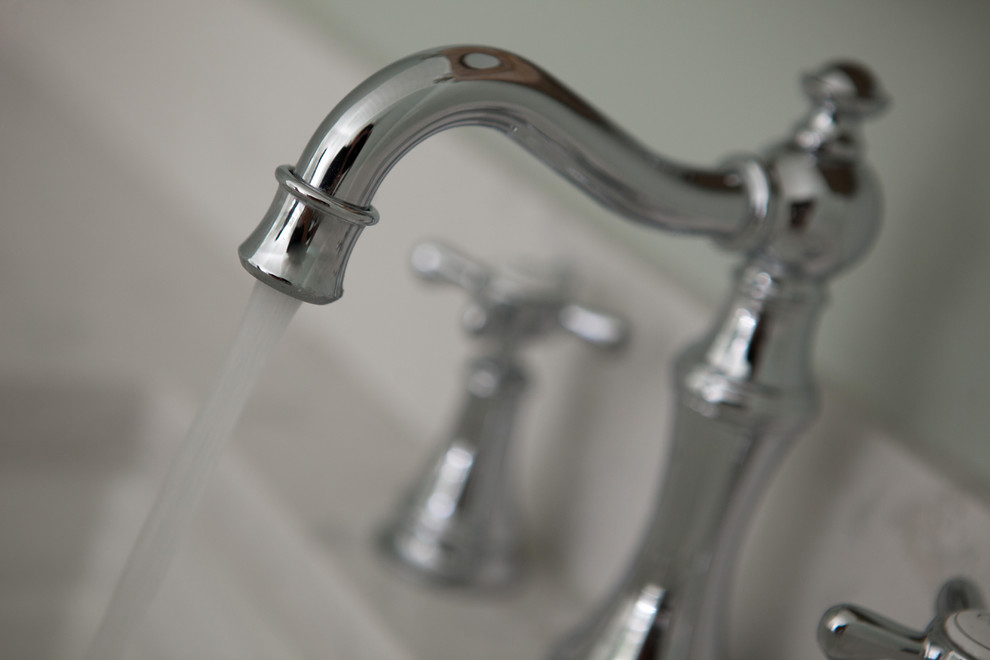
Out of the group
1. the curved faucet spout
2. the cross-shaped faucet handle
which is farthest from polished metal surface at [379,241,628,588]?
the curved faucet spout

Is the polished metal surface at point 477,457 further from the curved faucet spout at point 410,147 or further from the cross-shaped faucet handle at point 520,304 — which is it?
the curved faucet spout at point 410,147

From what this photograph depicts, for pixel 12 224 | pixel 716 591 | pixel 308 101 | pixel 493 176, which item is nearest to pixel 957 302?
pixel 716 591

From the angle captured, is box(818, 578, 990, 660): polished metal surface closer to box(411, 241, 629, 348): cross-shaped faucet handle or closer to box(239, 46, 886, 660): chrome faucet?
box(239, 46, 886, 660): chrome faucet

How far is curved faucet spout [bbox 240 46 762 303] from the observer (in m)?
0.24

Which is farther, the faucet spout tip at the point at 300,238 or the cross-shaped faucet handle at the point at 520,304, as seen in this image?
the cross-shaped faucet handle at the point at 520,304

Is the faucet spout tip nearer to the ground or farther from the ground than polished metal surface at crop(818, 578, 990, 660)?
farther from the ground

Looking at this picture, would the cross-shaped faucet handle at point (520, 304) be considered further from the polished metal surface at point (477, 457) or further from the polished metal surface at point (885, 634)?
the polished metal surface at point (885, 634)

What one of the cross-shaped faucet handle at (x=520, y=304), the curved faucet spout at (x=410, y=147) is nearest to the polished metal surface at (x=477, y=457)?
the cross-shaped faucet handle at (x=520, y=304)

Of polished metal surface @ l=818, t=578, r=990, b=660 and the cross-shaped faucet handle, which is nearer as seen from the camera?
polished metal surface @ l=818, t=578, r=990, b=660

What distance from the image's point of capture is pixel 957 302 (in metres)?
0.39

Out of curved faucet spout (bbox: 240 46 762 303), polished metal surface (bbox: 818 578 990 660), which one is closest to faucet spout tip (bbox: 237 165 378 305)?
curved faucet spout (bbox: 240 46 762 303)

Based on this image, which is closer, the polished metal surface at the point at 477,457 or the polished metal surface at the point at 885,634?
the polished metal surface at the point at 885,634

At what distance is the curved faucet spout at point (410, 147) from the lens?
244 millimetres

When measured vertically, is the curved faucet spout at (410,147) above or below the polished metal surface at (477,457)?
above
